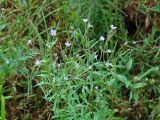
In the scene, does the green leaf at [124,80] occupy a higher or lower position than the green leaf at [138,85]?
higher

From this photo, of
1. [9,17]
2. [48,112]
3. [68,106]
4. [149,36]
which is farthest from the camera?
[9,17]

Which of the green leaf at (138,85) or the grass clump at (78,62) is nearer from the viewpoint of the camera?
the grass clump at (78,62)

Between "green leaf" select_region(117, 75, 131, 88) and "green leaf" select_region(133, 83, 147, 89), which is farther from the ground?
"green leaf" select_region(117, 75, 131, 88)

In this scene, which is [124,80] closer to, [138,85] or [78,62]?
[138,85]

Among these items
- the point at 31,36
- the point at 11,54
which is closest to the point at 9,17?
the point at 31,36

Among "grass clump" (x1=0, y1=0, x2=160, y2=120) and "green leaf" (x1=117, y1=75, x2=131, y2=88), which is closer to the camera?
"grass clump" (x1=0, y1=0, x2=160, y2=120)

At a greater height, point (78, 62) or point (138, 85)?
point (78, 62)

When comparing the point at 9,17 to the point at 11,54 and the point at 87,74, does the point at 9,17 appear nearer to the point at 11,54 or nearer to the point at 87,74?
the point at 11,54

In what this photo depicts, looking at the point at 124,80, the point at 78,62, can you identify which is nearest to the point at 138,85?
the point at 124,80
